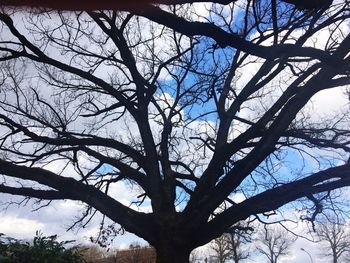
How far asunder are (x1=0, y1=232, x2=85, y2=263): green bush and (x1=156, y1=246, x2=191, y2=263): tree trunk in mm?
3014

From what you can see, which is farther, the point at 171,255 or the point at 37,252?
the point at 171,255

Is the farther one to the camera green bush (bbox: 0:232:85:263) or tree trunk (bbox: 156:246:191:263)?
tree trunk (bbox: 156:246:191:263)

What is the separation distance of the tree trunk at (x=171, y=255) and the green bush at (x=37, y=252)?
3014 millimetres

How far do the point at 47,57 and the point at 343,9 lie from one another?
7846mm

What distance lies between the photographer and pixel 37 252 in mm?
7289

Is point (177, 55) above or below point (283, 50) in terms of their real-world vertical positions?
above

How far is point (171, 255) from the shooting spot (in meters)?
10.5

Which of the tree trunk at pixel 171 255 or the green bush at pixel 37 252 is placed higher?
the tree trunk at pixel 171 255

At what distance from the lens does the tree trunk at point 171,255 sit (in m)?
10.5

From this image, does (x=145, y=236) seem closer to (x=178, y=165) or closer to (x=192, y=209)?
(x=192, y=209)

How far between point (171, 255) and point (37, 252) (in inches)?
156

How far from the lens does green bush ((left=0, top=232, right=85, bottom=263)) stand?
704 cm

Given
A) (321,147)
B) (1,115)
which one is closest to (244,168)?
(321,147)

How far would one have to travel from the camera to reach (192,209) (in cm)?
1111
